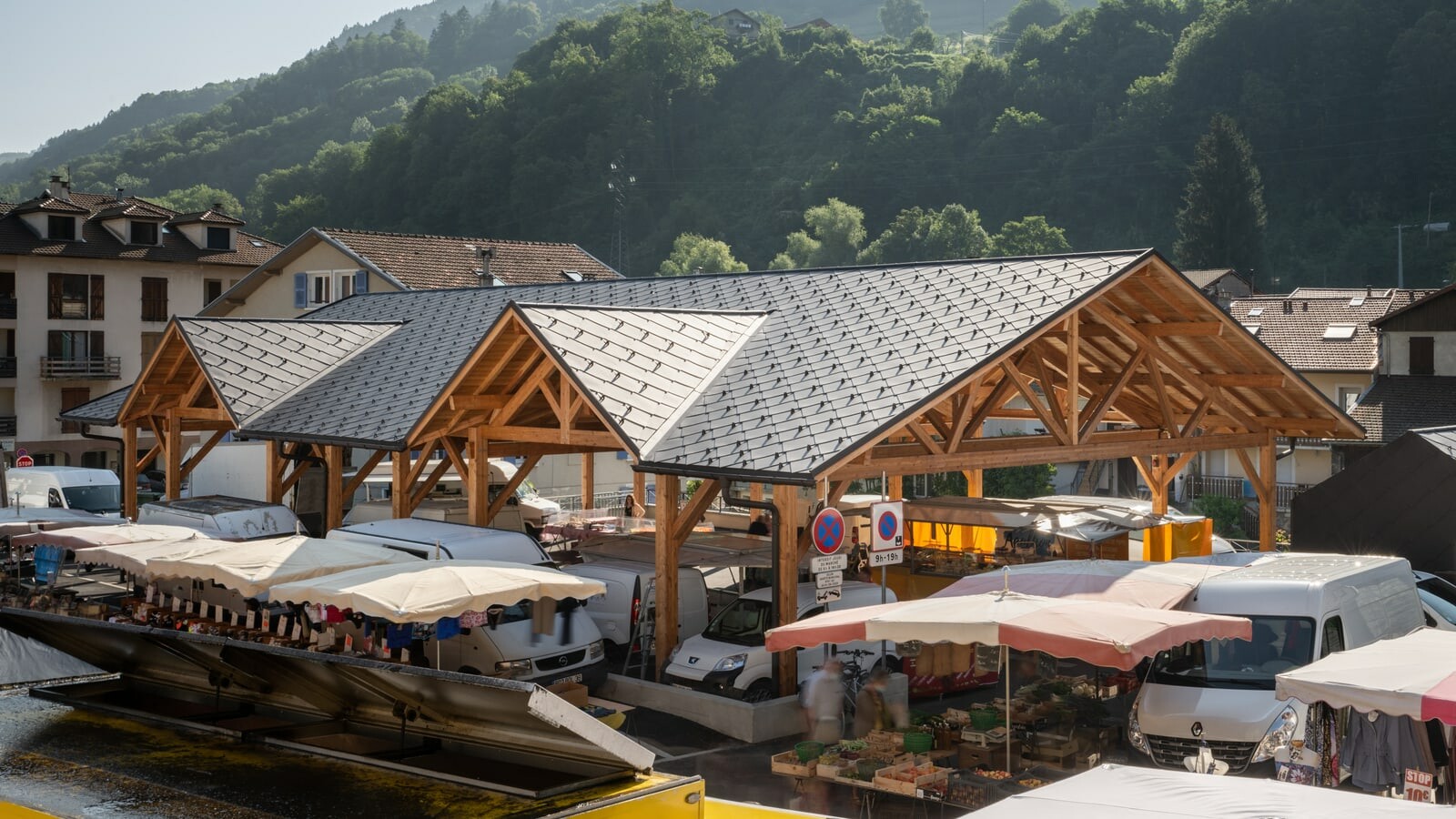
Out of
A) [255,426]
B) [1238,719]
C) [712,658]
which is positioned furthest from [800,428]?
[255,426]

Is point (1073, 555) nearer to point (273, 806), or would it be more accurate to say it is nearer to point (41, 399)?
point (273, 806)

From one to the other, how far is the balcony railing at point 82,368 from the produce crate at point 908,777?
4769 cm

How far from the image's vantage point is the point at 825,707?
13.5m

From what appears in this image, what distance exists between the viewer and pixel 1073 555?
18672 millimetres

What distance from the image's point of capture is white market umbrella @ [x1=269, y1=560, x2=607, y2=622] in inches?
515

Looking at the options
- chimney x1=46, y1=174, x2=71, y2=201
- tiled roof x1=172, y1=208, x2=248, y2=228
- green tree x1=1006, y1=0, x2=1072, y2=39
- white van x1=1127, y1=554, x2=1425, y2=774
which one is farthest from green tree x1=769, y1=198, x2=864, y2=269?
white van x1=1127, y1=554, x2=1425, y2=774

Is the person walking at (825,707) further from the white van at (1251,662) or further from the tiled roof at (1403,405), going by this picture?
the tiled roof at (1403,405)

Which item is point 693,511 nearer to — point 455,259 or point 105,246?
point 455,259

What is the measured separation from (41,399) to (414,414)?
38.5 meters

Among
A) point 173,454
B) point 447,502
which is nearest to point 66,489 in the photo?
point 173,454

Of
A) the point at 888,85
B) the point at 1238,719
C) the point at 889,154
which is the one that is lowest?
the point at 1238,719

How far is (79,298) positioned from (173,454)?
Result: 30960 mm

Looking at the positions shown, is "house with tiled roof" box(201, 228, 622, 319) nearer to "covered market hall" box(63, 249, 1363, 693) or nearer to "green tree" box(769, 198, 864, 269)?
"covered market hall" box(63, 249, 1363, 693)

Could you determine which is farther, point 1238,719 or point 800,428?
point 800,428
